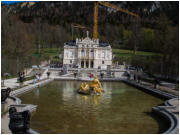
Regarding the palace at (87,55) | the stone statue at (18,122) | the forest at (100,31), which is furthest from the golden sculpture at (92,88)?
the palace at (87,55)

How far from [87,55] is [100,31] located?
5220cm

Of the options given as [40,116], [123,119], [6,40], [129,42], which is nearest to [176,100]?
[123,119]

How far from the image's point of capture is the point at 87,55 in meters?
67.0

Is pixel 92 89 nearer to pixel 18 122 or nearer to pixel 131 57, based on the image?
pixel 18 122

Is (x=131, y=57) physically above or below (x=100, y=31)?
below

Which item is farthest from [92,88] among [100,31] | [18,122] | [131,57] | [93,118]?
[100,31]

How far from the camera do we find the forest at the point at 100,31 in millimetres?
44906

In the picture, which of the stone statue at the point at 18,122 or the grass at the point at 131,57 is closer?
the stone statue at the point at 18,122

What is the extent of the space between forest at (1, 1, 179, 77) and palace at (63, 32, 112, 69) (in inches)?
328

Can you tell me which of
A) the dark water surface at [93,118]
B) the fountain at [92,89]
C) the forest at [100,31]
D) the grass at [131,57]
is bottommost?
the dark water surface at [93,118]

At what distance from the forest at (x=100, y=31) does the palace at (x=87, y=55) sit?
833 centimetres

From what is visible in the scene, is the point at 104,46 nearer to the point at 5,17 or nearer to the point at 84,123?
the point at 5,17

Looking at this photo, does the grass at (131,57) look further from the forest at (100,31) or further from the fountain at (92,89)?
the fountain at (92,89)

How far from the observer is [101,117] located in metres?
13.0
